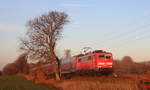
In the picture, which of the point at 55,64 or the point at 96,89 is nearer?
the point at 96,89

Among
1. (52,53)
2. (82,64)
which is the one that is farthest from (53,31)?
(82,64)

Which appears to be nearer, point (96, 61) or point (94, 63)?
point (96, 61)

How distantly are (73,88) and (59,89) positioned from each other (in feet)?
16.1

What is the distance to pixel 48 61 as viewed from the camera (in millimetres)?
40844

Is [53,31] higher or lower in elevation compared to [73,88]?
higher

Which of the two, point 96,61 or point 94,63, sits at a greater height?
point 96,61

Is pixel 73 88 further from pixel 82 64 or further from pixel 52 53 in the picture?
pixel 52 53

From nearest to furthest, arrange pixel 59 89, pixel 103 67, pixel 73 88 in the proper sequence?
pixel 73 88
pixel 59 89
pixel 103 67

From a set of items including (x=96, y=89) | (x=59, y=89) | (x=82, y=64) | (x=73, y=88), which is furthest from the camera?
(x=82, y=64)

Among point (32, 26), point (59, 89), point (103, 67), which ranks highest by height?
point (32, 26)

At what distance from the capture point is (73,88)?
2319 centimetres

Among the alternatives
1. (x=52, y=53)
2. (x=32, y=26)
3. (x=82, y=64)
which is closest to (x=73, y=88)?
(x=82, y=64)

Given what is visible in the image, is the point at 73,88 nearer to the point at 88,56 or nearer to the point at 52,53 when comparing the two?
the point at 88,56

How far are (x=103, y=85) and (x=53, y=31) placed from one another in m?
22.5
